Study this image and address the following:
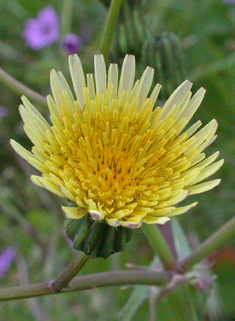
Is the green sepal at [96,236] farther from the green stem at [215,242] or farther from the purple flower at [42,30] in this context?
the purple flower at [42,30]

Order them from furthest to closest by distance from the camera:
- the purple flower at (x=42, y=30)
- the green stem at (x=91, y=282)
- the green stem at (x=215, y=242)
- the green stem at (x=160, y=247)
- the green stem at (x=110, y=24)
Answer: the purple flower at (x=42, y=30) → the green stem at (x=160, y=247) → the green stem at (x=215, y=242) → the green stem at (x=110, y=24) → the green stem at (x=91, y=282)

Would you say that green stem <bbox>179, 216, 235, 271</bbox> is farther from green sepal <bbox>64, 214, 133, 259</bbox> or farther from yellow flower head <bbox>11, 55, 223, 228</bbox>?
green sepal <bbox>64, 214, 133, 259</bbox>

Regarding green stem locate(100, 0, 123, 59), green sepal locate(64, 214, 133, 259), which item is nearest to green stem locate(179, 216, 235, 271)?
green sepal locate(64, 214, 133, 259)

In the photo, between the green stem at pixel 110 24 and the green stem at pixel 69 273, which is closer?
the green stem at pixel 69 273

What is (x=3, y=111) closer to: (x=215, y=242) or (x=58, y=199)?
(x=58, y=199)

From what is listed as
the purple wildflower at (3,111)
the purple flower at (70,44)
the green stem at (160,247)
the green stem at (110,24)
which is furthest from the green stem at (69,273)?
the purple wildflower at (3,111)
